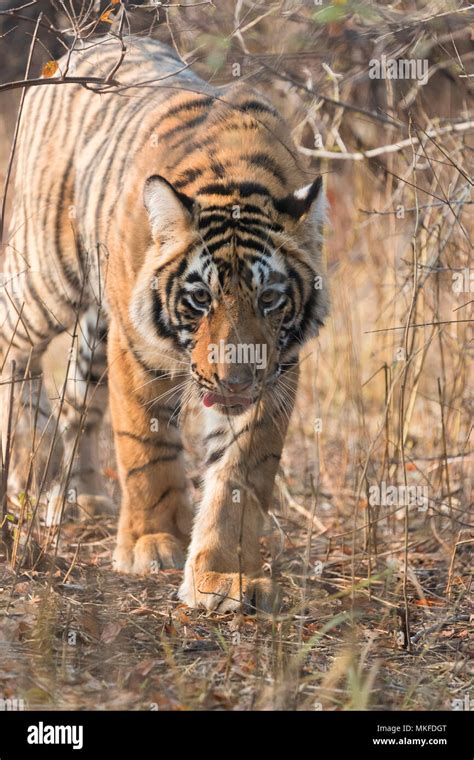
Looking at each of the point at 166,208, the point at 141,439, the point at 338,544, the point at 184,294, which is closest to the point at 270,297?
the point at 184,294

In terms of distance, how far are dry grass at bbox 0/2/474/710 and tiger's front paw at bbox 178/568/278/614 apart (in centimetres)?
5

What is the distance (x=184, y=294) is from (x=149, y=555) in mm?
1107

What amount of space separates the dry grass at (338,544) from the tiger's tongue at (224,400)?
434 millimetres

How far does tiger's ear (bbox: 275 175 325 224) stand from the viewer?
388 cm

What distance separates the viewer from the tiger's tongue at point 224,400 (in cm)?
373

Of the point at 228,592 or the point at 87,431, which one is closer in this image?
the point at 228,592

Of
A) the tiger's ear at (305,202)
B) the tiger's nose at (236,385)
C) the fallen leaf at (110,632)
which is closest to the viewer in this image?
the fallen leaf at (110,632)

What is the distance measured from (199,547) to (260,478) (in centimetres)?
34

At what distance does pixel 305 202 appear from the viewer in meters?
3.91

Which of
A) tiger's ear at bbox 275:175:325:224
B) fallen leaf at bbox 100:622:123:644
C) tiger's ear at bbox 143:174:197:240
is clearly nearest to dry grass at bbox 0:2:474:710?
fallen leaf at bbox 100:622:123:644

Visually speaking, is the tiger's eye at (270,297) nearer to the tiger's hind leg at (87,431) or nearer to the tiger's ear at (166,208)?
the tiger's ear at (166,208)

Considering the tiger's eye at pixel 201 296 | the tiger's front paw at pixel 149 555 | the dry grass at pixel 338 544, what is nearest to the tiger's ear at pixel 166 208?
the tiger's eye at pixel 201 296

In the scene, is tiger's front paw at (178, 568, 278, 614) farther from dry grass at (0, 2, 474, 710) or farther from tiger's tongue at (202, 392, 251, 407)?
tiger's tongue at (202, 392, 251, 407)

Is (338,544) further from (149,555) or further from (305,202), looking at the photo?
(305,202)
